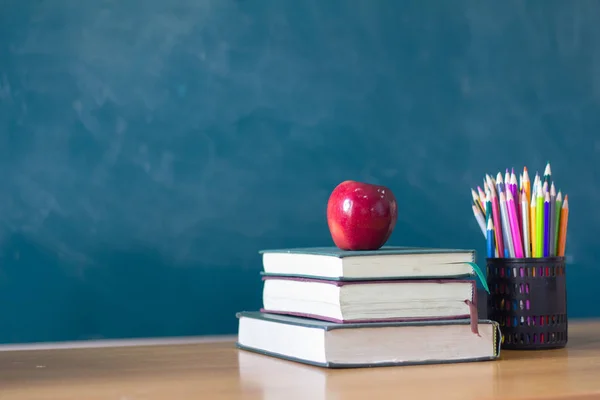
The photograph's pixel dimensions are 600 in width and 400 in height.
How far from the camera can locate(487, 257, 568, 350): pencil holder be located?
1229mm

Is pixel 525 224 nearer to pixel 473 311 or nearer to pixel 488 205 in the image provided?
pixel 488 205

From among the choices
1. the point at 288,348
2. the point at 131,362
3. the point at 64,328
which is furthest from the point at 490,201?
the point at 64,328

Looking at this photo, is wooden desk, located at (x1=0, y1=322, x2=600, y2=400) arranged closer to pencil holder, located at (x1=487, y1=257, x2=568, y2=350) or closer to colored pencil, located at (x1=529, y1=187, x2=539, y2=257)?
pencil holder, located at (x1=487, y1=257, x2=568, y2=350)

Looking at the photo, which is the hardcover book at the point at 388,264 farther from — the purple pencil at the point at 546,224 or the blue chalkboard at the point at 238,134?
the blue chalkboard at the point at 238,134

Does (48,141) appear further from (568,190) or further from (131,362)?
(568,190)

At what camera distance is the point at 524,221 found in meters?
1.25

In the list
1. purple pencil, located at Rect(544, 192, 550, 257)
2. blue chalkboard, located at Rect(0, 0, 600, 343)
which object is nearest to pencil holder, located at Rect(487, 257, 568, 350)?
purple pencil, located at Rect(544, 192, 550, 257)

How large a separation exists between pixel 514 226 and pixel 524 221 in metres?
0.01

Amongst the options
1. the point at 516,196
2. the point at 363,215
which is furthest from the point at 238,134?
the point at 516,196

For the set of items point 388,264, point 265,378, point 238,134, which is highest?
point 238,134

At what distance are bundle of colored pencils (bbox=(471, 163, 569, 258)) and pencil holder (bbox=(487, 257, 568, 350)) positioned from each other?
0.02 metres

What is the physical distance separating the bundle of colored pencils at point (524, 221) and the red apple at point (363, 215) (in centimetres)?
15

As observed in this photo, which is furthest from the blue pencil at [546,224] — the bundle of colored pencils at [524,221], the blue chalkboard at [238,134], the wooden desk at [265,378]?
the blue chalkboard at [238,134]

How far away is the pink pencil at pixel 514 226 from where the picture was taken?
1247 mm
